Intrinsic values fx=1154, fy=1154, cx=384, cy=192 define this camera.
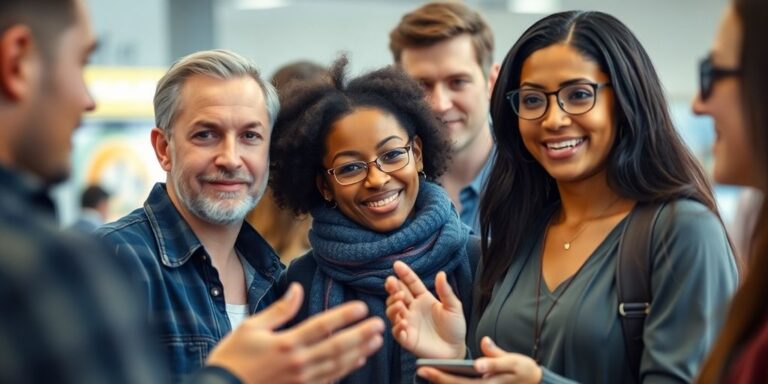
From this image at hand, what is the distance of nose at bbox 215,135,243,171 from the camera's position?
10.3 ft

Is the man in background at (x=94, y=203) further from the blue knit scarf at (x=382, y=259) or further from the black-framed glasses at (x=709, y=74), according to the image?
the black-framed glasses at (x=709, y=74)

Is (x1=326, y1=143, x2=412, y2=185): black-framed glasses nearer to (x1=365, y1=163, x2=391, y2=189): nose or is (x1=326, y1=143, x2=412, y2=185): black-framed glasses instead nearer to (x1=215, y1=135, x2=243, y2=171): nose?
(x1=365, y1=163, x2=391, y2=189): nose

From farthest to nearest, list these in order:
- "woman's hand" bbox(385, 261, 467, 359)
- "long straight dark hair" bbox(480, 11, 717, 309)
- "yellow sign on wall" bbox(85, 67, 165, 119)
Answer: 1. "yellow sign on wall" bbox(85, 67, 165, 119)
2. "long straight dark hair" bbox(480, 11, 717, 309)
3. "woman's hand" bbox(385, 261, 467, 359)

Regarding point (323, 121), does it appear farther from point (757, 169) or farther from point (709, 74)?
point (757, 169)

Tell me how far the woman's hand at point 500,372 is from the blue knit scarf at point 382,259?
665 mm

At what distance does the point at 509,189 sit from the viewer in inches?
126

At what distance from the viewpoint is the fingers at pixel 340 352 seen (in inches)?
77.0

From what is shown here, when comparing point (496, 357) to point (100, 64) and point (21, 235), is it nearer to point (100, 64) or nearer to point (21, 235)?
point (21, 235)

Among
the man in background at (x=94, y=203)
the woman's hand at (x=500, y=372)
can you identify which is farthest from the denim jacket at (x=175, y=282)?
the man in background at (x=94, y=203)

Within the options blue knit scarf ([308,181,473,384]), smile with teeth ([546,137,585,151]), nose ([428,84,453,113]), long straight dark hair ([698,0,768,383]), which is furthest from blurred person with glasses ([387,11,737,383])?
nose ([428,84,453,113])

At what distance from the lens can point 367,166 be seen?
128 inches

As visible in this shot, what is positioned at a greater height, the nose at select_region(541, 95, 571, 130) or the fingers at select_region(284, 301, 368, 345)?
the nose at select_region(541, 95, 571, 130)

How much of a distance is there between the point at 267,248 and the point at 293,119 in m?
0.39

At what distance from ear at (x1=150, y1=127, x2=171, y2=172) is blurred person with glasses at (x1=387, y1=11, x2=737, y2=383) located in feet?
2.57
